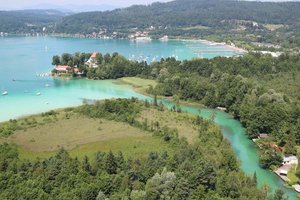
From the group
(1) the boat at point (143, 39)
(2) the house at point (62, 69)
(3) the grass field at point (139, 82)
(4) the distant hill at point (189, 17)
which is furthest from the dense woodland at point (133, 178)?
(4) the distant hill at point (189, 17)

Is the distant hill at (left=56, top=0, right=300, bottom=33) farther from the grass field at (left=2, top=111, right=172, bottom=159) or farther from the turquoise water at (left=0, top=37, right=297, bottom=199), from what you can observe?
the grass field at (left=2, top=111, right=172, bottom=159)

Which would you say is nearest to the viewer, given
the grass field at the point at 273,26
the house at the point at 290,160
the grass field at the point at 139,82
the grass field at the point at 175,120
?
the house at the point at 290,160

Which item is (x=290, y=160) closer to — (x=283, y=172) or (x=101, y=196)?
(x=283, y=172)

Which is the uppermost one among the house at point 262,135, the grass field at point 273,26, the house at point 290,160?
the grass field at point 273,26

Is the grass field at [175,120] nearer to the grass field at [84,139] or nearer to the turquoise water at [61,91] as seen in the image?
the grass field at [84,139]

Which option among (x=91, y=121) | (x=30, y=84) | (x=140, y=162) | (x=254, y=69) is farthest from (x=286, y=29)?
(x=140, y=162)

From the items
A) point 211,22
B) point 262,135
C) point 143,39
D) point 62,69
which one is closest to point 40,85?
point 62,69
